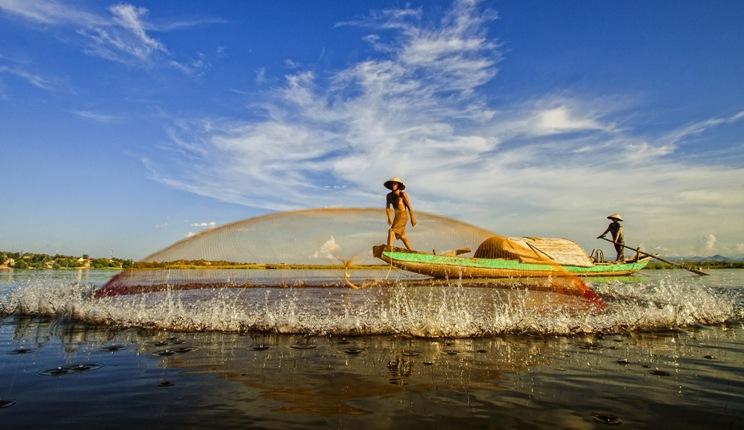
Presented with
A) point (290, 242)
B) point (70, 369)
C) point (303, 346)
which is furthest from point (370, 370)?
point (290, 242)

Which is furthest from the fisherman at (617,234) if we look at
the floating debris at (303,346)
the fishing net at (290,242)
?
the floating debris at (303,346)

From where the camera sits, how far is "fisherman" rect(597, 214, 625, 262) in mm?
27138

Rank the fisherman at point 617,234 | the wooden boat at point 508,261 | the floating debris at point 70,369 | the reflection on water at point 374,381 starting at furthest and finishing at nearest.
A: the fisherman at point 617,234
the wooden boat at point 508,261
the floating debris at point 70,369
the reflection on water at point 374,381

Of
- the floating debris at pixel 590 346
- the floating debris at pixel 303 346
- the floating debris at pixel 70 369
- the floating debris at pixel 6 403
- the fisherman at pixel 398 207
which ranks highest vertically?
the fisherman at pixel 398 207

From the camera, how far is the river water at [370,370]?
3756 millimetres

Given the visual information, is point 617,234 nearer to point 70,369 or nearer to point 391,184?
point 391,184

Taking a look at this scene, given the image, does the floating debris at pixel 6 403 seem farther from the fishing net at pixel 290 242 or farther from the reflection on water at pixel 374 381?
the fishing net at pixel 290 242

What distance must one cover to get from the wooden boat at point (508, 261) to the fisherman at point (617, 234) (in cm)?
152

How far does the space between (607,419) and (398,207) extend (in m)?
12.7

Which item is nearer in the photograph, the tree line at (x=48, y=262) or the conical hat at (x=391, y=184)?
the conical hat at (x=391, y=184)

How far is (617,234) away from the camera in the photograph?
27.2 metres

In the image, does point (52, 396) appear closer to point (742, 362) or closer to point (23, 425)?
point (23, 425)

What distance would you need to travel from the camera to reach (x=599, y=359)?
19.9 feet

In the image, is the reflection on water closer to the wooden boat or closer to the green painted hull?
the wooden boat
